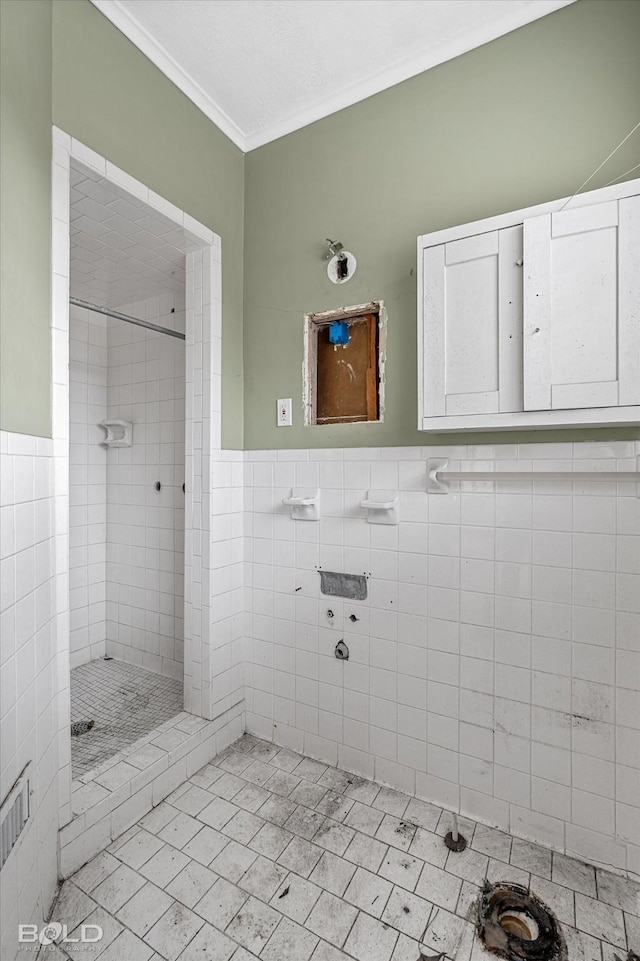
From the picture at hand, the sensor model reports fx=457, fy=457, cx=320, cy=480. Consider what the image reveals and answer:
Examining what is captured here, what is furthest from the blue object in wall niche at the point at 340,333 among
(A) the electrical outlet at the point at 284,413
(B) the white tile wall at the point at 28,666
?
(B) the white tile wall at the point at 28,666

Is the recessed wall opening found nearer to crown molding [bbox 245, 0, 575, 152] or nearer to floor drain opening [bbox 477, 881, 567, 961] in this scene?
crown molding [bbox 245, 0, 575, 152]

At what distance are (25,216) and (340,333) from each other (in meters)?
1.16

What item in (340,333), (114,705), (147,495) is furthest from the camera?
(147,495)

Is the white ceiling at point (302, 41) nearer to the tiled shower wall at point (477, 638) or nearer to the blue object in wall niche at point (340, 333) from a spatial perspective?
the blue object in wall niche at point (340, 333)

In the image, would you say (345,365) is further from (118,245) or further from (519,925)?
(519,925)

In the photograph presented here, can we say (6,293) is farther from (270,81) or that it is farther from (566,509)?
(566,509)

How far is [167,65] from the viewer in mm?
1783

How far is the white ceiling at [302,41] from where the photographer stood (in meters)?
1.58

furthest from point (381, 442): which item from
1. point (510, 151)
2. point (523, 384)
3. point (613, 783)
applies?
point (613, 783)

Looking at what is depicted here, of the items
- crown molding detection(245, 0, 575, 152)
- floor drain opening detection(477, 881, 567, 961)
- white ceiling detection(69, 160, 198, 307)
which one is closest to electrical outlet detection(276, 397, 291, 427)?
white ceiling detection(69, 160, 198, 307)

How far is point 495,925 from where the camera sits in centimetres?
130

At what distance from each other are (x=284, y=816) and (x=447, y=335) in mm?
1823

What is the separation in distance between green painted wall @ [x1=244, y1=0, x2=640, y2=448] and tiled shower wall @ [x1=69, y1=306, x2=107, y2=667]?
131 centimetres

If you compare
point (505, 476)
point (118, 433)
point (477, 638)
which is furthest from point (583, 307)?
point (118, 433)
